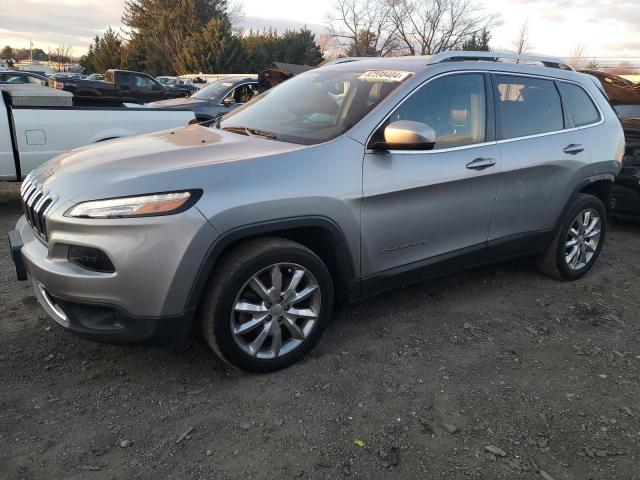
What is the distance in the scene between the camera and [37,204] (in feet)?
9.05

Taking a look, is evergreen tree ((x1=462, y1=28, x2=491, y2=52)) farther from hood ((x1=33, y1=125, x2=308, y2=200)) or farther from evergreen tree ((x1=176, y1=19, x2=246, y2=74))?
hood ((x1=33, y1=125, x2=308, y2=200))

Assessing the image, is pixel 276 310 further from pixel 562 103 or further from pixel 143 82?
pixel 143 82

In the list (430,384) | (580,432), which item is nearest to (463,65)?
(430,384)

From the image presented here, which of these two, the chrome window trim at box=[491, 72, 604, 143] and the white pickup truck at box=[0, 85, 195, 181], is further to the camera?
the white pickup truck at box=[0, 85, 195, 181]

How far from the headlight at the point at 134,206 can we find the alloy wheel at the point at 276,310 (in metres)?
0.55

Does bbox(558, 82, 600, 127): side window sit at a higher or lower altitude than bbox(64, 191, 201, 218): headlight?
higher

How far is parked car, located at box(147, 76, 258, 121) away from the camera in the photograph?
9562 millimetres

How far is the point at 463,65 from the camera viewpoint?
3555mm

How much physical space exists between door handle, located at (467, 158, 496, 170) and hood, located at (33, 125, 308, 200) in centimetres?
124

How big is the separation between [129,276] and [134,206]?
0.32 meters

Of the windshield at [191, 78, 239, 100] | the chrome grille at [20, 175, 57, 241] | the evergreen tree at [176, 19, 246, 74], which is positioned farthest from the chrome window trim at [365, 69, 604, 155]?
the evergreen tree at [176, 19, 246, 74]

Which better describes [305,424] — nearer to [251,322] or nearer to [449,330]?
[251,322]

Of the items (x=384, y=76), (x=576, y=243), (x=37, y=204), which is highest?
(x=384, y=76)

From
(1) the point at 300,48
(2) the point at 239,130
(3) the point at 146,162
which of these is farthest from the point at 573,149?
(1) the point at 300,48
